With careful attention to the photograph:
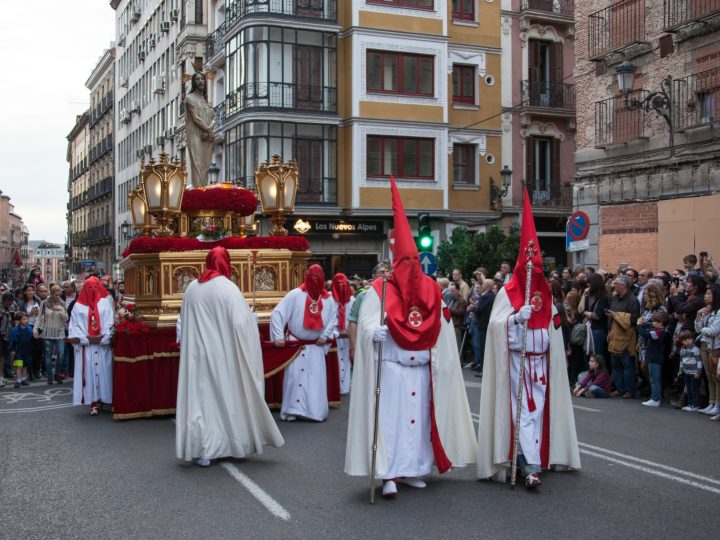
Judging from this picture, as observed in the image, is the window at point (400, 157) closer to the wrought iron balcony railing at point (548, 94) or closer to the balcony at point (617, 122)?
the wrought iron balcony railing at point (548, 94)

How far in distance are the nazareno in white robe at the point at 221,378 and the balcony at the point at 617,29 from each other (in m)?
15.8

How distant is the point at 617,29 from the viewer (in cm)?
2248

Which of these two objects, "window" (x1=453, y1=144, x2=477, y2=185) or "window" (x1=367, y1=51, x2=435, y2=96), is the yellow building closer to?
"window" (x1=367, y1=51, x2=435, y2=96)

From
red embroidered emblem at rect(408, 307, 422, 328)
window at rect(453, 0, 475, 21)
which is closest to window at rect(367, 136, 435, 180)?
window at rect(453, 0, 475, 21)

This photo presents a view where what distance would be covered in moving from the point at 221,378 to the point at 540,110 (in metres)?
29.0

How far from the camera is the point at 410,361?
7.72 metres

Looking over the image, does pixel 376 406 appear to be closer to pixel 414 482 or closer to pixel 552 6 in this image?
pixel 414 482

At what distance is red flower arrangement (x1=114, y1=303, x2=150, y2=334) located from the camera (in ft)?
39.0

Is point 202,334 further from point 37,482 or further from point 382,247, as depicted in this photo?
point 382,247

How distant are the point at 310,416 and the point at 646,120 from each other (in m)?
13.6

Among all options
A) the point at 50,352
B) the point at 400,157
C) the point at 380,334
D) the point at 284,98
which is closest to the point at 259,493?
Answer: the point at 380,334

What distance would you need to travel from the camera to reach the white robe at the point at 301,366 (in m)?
11.7

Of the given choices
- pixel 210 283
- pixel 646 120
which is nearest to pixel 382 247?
pixel 646 120

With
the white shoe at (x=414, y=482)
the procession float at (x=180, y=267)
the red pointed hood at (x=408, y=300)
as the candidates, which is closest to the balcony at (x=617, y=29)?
the procession float at (x=180, y=267)
